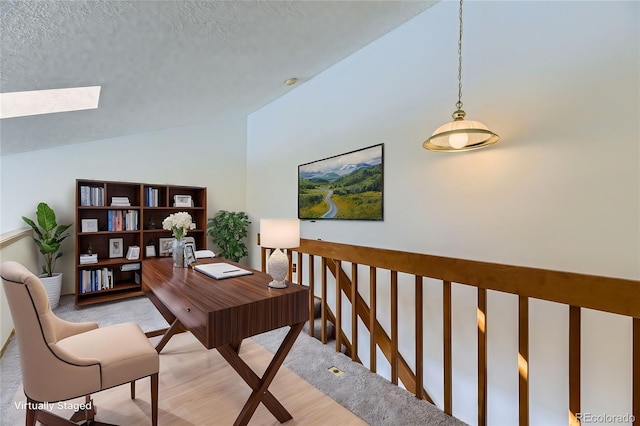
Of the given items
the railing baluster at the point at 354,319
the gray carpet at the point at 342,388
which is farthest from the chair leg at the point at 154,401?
the railing baluster at the point at 354,319

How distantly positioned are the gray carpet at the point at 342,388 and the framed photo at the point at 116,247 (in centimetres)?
147

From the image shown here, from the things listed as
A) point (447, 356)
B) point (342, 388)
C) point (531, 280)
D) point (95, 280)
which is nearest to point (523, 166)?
point (531, 280)

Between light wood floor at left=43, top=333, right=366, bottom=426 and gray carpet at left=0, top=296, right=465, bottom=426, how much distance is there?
0.09 m

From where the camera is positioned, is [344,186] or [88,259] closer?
[344,186]

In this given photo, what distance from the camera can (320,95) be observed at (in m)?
3.47

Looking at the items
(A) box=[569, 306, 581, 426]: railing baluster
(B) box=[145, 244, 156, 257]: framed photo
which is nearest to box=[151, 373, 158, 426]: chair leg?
(A) box=[569, 306, 581, 426]: railing baluster

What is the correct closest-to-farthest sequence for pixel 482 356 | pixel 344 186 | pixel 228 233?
pixel 482 356 < pixel 344 186 < pixel 228 233

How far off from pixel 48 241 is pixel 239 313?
132 inches

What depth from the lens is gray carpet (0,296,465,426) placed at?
1.58 metres

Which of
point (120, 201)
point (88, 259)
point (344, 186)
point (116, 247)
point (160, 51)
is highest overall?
point (160, 51)

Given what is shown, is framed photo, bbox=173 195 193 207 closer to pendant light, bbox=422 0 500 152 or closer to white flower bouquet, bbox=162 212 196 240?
white flower bouquet, bbox=162 212 196 240

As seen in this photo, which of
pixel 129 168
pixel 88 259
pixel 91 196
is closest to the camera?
pixel 88 259

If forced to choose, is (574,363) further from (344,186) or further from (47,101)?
(47,101)

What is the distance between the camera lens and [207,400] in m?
1.71
